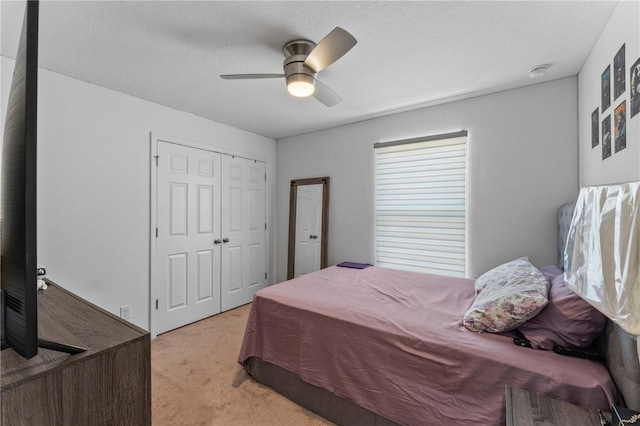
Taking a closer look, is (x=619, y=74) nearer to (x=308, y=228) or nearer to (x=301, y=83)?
(x=301, y=83)

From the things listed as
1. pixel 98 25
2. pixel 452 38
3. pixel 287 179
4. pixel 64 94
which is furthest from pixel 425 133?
pixel 64 94

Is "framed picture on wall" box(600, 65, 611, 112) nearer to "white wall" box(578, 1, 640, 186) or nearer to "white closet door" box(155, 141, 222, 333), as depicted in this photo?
"white wall" box(578, 1, 640, 186)

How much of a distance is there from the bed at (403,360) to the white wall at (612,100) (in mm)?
434

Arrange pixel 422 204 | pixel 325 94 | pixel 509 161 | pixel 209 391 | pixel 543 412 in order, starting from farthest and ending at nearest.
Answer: pixel 422 204, pixel 509 161, pixel 325 94, pixel 209 391, pixel 543 412

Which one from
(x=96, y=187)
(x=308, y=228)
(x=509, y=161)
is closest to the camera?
(x=96, y=187)

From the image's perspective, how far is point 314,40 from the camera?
73.6 inches

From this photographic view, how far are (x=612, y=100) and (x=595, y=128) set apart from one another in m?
0.39

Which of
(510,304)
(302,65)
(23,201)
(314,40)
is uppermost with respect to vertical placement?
(314,40)

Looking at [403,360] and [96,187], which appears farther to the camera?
[96,187]

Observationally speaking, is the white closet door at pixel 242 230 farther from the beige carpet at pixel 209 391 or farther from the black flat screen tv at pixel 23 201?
the black flat screen tv at pixel 23 201

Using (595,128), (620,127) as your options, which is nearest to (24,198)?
(620,127)

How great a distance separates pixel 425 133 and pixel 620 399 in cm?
263

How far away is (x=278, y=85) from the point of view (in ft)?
8.40

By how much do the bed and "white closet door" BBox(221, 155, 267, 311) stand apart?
5.45ft
